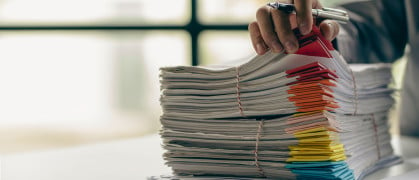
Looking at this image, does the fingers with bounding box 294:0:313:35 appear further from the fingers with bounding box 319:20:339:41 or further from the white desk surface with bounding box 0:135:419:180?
the white desk surface with bounding box 0:135:419:180

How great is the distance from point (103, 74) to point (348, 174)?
7060 mm

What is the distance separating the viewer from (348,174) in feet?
3.18

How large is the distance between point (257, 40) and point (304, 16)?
89 mm

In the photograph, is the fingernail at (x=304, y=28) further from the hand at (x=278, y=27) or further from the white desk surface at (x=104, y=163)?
the white desk surface at (x=104, y=163)

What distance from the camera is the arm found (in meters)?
1.38

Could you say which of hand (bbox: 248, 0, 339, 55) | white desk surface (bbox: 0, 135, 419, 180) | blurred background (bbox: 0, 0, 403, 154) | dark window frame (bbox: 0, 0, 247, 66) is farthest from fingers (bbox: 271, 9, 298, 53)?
blurred background (bbox: 0, 0, 403, 154)

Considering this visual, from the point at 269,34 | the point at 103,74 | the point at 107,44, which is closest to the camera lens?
the point at 269,34

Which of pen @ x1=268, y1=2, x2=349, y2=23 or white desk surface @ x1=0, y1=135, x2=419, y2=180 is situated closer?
pen @ x1=268, y1=2, x2=349, y2=23

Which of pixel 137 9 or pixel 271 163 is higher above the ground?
pixel 137 9

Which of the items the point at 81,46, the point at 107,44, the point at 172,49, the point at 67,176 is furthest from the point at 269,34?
the point at 107,44

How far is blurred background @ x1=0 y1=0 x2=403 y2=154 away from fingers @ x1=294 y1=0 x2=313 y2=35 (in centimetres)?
327

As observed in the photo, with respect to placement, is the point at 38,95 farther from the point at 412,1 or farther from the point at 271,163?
the point at 271,163

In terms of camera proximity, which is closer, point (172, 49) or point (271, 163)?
point (271, 163)

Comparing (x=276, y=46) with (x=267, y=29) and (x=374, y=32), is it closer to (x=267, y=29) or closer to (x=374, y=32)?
(x=267, y=29)
